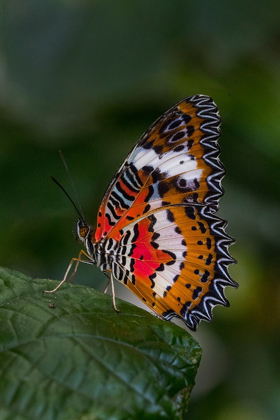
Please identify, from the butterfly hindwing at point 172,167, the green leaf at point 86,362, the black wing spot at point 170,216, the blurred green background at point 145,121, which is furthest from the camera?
the blurred green background at point 145,121

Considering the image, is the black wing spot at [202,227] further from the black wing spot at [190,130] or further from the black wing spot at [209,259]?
the black wing spot at [190,130]

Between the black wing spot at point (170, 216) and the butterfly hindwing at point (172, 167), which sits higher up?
the butterfly hindwing at point (172, 167)

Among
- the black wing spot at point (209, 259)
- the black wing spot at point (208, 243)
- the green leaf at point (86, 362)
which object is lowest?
the green leaf at point (86, 362)

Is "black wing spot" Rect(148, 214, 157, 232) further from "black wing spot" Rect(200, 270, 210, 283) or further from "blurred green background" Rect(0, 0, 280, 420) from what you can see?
"blurred green background" Rect(0, 0, 280, 420)

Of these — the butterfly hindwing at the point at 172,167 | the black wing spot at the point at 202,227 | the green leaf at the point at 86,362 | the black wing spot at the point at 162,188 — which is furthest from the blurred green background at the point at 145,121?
the green leaf at the point at 86,362

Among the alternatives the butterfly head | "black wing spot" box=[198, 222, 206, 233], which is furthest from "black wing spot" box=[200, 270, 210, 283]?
the butterfly head

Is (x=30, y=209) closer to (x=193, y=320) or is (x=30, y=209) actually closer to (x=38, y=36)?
(x=38, y=36)

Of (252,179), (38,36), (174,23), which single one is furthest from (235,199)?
(38,36)

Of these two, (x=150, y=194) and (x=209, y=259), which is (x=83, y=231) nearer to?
(x=150, y=194)
